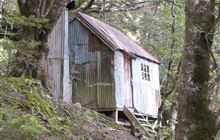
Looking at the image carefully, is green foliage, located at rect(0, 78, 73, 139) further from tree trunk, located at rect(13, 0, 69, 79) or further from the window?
the window

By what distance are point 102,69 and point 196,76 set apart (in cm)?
1241

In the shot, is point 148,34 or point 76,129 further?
point 148,34

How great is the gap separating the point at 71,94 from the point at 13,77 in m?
7.96

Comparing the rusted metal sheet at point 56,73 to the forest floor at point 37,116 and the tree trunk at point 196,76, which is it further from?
the tree trunk at point 196,76

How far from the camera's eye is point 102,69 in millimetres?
17141

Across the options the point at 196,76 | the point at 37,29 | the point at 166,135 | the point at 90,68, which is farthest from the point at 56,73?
the point at 196,76

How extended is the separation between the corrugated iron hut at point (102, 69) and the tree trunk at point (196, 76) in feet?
38.4

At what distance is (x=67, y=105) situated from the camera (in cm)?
947

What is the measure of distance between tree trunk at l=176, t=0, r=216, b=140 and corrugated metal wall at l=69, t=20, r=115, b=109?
38.8 ft

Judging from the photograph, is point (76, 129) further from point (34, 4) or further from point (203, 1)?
point (203, 1)

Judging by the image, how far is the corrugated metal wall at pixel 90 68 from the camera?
666 inches

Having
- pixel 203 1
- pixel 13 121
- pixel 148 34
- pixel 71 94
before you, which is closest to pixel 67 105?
pixel 13 121

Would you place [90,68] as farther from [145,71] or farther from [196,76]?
[196,76]

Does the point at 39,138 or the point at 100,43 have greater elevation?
the point at 100,43
